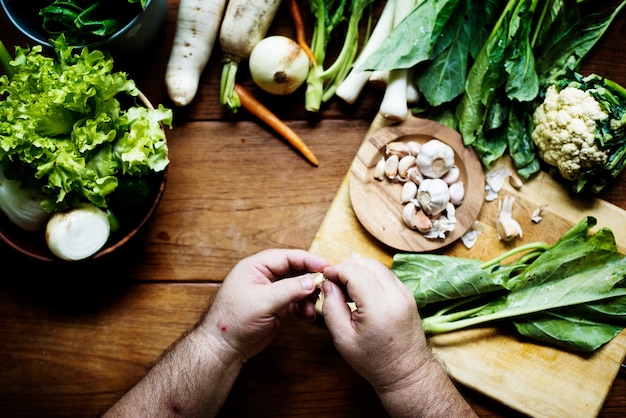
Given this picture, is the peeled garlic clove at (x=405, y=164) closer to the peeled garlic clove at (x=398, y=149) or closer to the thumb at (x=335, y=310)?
the peeled garlic clove at (x=398, y=149)

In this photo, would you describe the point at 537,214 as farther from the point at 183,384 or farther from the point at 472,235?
the point at 183,384

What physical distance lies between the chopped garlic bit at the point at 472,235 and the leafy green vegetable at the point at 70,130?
→ 2.14 feet

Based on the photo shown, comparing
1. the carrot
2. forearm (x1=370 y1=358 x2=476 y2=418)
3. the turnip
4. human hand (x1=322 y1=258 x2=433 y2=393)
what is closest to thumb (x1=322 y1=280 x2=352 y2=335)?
human hand (x1=322 y1=258 x2=433 y2=393)

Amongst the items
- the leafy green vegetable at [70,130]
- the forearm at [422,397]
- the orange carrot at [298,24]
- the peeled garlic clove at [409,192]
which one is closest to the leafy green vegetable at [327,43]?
the orange carrot at [298,24]

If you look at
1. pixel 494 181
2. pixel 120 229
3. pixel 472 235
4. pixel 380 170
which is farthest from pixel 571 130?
pixel 120 229

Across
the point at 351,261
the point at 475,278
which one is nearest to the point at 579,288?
the point at 475,278

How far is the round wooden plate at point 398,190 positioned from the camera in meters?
1.16

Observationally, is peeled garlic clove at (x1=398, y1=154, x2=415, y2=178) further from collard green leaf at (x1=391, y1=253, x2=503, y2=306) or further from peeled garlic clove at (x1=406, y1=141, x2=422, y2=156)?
collard green leaf at (x1=391, y1=253, x2=503, y2=306)

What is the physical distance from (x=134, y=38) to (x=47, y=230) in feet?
1.41

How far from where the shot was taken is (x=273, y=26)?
4.23ft

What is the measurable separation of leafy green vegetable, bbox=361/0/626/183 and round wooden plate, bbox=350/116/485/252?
36mm

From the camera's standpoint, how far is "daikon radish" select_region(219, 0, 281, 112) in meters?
1.21

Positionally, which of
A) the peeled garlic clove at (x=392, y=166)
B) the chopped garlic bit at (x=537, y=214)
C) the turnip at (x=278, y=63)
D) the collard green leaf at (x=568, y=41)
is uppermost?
the collard green leaf at (x=568, y=41)

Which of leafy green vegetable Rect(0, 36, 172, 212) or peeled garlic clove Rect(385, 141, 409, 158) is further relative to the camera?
peeled garlic clove Rect(385, 141, 409, 158)
